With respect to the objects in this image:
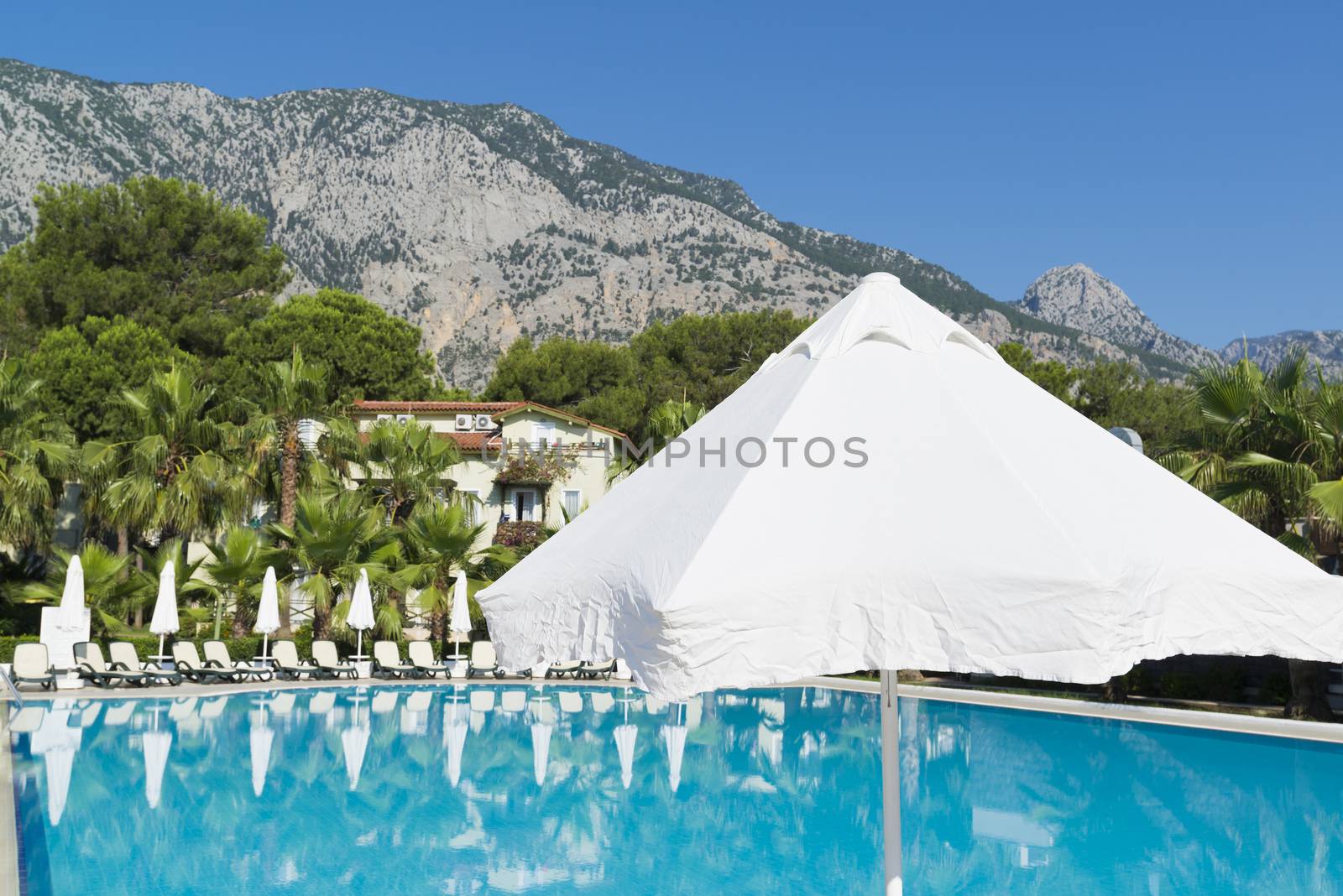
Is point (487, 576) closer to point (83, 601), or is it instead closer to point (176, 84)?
point (83, 601)

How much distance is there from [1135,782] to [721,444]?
12415mm

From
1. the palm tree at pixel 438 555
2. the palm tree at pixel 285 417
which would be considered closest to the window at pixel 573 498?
the palm tree at pixel 438 555

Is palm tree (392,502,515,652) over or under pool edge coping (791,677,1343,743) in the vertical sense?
over

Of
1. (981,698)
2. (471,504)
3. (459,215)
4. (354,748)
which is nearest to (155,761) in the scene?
(354,748)

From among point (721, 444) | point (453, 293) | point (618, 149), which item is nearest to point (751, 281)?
point (453, 293)

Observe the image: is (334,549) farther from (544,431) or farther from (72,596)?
(544,431)

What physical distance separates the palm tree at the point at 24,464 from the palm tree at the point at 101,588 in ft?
3.46

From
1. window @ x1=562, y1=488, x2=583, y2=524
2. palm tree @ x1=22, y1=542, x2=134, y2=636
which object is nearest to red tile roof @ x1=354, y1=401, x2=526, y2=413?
window @ x1=562, y1=488, x2=583, y2=524

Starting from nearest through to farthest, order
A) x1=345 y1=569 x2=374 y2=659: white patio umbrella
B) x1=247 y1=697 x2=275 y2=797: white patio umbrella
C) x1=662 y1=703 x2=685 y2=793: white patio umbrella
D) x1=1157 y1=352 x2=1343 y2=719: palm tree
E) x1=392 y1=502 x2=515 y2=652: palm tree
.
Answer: x1=247 y1=697 x2=275 y2=797: white patio umbrella → x1=662 y1=703 x2=685 y2=793: white patio umbrella → x1=1157 y1=352 x2=1343 y2=719: palm tree → x1=345 y1=569 x2=374 y2=659: white patio umbrella → x1=392 y1=502 x2=515 y2=652: palm tree

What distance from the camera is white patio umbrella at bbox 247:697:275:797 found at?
1357cm

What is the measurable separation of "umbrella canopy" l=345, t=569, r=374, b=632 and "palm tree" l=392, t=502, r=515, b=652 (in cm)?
120

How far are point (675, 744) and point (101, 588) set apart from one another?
13663 mm

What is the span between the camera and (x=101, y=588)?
23703mm

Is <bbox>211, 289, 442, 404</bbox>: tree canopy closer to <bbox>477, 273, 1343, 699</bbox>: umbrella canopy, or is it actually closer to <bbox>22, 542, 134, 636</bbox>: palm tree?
<bbox>22, 542, 134, 636</bbox>: palm tree
